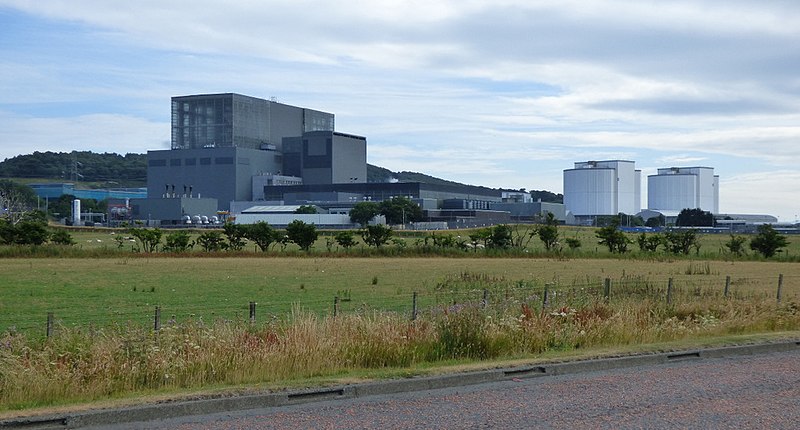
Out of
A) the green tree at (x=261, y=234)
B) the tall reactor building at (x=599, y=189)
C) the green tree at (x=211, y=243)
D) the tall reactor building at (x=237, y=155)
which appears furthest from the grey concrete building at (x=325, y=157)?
the green tree at (x=211, y=243)

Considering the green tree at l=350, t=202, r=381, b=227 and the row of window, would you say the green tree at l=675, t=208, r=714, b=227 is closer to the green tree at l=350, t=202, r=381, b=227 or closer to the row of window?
the green tree at l=350, t=202, r=381, b=227

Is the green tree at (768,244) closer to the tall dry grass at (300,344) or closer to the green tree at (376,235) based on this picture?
the green tree at (376,235)

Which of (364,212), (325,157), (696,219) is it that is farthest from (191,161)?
(696,219)

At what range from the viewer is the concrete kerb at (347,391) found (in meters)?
10.8

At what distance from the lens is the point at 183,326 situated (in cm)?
1479

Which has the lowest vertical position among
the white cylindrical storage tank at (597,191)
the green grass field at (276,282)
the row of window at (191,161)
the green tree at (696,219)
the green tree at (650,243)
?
the green grass field at (276,282)

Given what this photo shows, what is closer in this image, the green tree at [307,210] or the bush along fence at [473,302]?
the bush along fence at [473,302]

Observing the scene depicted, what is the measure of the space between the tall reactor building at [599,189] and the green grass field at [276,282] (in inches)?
5177

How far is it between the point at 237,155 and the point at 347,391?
13912 centimetres

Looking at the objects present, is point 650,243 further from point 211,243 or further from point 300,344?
point 300,344

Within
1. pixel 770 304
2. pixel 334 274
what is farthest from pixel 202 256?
pixel 770 304

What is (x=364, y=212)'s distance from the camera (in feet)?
431

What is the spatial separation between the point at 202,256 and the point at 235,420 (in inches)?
1937

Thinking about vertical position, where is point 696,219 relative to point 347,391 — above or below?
above
